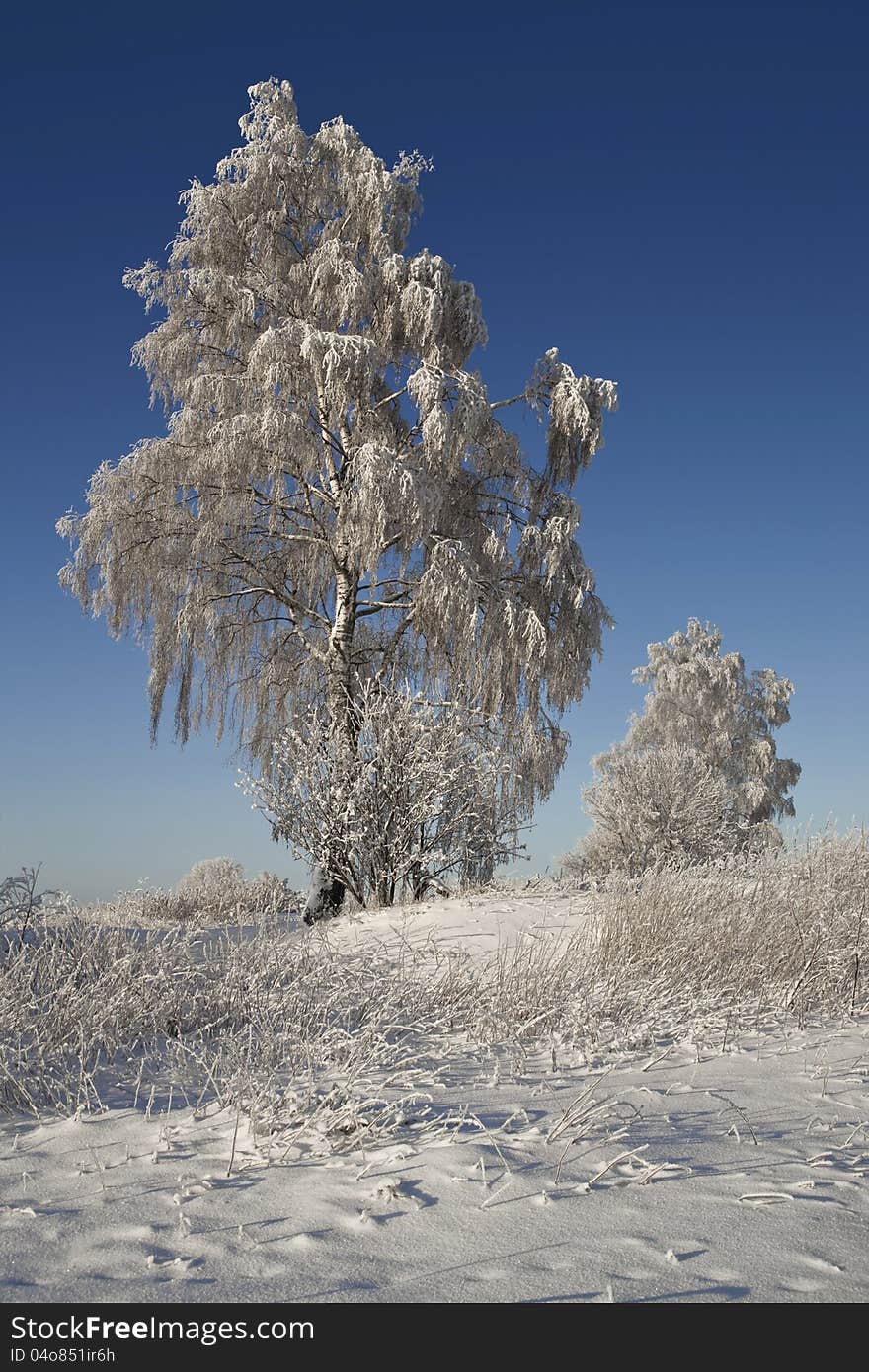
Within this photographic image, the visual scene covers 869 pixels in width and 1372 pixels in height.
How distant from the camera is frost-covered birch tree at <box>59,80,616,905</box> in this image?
1254 centimetres

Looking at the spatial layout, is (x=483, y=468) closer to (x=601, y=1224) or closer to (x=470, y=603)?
(x=470, y=603)

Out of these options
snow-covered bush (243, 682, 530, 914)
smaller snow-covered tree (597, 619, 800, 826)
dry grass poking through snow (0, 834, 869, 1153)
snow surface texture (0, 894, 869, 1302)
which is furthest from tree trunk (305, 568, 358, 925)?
smaller snow-covered tree (597, 619, 800, 826)

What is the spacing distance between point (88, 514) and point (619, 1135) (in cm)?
1254

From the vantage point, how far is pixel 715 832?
14.9 metres

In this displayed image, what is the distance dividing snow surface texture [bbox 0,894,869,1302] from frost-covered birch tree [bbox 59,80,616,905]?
29.1 feet

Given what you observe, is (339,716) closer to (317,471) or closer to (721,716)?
(317,471)

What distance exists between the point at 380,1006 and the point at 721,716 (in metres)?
24.4

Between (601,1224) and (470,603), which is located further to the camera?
(470,603)

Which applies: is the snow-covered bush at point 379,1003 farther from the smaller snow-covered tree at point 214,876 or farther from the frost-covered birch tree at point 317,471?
the smaller snow-covered tree at point 214,876

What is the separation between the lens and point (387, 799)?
10.2m

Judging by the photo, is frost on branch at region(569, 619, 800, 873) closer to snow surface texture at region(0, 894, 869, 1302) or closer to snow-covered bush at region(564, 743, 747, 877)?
snow-covered bush at region(564, 743, 747, 877)

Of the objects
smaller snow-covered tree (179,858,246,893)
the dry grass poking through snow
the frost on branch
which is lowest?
the dry grass poking through snow
